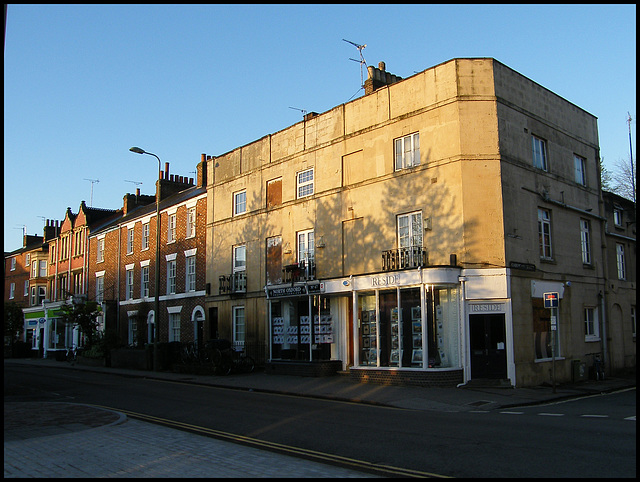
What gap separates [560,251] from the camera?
22.1 metres

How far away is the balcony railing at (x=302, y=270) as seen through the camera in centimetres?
2486

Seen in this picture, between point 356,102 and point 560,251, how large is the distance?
983 cm

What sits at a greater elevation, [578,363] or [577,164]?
[577,164]

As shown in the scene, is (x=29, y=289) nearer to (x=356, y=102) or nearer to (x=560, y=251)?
(x=356, y=102)

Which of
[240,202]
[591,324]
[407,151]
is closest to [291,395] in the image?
[407,151]

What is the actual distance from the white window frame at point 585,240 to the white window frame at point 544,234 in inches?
105

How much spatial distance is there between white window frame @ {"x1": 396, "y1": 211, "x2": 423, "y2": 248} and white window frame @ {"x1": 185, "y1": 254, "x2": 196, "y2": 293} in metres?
14.9

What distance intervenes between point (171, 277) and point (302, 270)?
12452 millimetres

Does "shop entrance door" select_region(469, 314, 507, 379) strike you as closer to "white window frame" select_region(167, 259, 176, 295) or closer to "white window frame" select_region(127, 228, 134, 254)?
"white window frame" select_region(167, 259, 176, 295)

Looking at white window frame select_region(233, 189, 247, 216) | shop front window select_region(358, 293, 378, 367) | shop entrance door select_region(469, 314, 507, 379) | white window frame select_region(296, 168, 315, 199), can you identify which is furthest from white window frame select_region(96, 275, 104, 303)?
shop entrance door select_region(469, 314, 507, 379)

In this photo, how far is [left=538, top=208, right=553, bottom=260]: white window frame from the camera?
2123cm

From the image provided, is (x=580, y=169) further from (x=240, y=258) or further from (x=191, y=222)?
(x=191, y=222)

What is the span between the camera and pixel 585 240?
948 inches

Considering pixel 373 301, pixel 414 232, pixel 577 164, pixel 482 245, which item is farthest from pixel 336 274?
pixel 577 164
